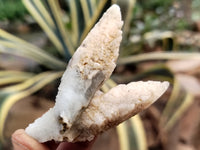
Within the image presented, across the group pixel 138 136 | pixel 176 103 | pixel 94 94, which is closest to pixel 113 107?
pixel 94 94

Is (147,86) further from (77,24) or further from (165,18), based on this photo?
(165,18)

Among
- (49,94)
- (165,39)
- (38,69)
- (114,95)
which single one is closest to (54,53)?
(38,69)

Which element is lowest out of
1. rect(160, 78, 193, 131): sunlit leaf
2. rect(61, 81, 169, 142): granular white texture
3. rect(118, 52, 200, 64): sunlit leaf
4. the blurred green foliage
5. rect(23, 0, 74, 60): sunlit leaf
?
rect(160, 78, 193, 131): sunlit leaf

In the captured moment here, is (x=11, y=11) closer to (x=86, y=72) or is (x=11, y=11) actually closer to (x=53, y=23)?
(x=53, y=23)

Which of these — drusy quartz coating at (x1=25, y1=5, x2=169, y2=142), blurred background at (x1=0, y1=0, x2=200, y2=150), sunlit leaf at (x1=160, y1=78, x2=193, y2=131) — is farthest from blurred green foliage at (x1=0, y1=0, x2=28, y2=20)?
drusy quartz coating at (x1=25, y1=5, x2=169, y2=142)

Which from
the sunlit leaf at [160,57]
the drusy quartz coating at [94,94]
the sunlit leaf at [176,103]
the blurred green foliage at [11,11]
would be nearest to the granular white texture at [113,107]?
the drusy quartz coating at [94,94]

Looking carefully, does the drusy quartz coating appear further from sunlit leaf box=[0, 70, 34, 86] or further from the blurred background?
sunlit leaf box=[0, 70, 34, 86]
